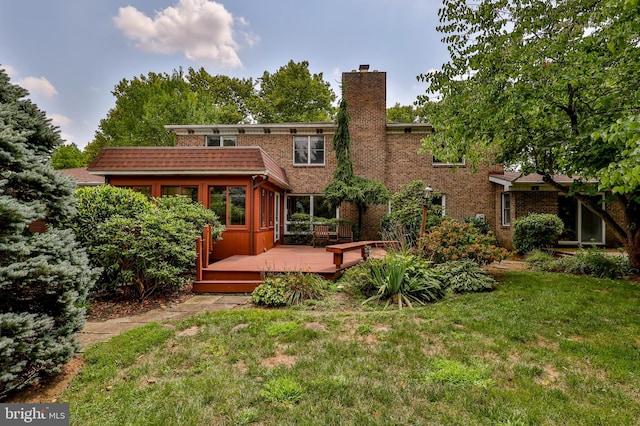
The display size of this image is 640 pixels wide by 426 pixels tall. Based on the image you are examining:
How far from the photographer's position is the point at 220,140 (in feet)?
48.0

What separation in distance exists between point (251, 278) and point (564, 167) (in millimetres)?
7182

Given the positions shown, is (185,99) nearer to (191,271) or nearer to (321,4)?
(321,4)

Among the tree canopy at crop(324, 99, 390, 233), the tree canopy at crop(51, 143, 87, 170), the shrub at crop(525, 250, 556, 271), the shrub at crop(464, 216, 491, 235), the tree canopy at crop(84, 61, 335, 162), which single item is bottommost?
the shrub at crop(525, 250, 556, 271)

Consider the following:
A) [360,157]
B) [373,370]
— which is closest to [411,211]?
[360,157]

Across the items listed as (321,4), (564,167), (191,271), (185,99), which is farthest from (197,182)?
(185,99)

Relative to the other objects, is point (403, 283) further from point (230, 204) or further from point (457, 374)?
point (230, 204)

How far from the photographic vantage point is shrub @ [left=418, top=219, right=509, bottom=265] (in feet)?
22.7

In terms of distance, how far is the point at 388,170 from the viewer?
14.5 meters

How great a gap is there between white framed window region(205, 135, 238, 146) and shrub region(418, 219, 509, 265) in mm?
10349

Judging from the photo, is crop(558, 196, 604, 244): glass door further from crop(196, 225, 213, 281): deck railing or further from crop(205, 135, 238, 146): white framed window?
crop(205, 135, 238, 146): white framed window

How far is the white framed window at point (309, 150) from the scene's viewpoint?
14.4 m

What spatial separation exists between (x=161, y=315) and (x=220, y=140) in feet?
36.5

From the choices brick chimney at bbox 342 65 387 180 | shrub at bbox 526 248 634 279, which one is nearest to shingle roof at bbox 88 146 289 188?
brick chimney at bbox 342 65 387 180

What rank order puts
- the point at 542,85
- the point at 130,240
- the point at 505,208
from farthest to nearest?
the point at 505,208
the point at 542,85
the point at 130,240
